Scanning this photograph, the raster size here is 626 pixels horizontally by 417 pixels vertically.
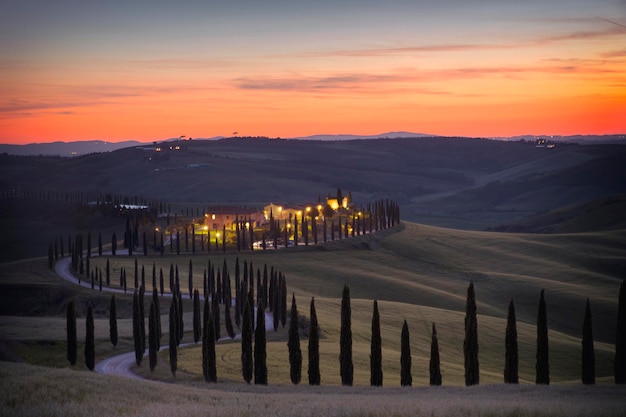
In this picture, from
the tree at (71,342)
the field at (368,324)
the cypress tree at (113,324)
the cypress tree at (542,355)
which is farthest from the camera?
the cypress tree at (113,324)

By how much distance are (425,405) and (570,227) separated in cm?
16847

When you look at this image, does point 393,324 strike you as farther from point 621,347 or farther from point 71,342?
point 71,342

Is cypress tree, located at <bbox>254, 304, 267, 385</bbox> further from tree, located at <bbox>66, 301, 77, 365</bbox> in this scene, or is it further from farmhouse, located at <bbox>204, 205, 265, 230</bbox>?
farmhouse, located at <bbox>204, 205, 265, 230</bbox>

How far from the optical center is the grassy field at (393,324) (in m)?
31.4

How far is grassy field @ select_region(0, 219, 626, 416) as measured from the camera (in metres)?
31.4

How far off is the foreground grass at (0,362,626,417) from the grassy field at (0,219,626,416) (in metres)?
0.10

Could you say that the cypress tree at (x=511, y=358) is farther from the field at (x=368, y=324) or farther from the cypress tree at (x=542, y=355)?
the field at (x=368, y=324)

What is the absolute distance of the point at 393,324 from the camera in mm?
75562

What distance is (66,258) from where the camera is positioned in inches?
4702

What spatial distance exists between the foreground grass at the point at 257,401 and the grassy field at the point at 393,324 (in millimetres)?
98

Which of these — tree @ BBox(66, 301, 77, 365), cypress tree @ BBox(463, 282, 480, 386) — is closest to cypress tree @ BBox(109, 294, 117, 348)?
tree @ BBox(66, 301, 77, 365)

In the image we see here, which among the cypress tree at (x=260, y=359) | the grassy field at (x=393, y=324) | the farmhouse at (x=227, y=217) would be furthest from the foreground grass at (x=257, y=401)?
the farmhouse at (x=227, y=217)

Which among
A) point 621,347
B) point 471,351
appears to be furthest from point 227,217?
point 621,347

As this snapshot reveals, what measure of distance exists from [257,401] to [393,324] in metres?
44.6
